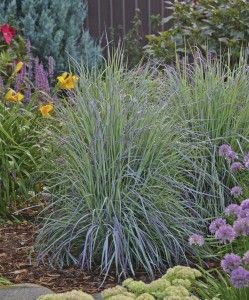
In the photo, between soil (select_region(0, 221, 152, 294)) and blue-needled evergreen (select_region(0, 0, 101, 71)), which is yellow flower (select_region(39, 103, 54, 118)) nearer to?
soil (select_region(0, 221, 152, 294))

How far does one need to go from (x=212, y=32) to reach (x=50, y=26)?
2540 mm

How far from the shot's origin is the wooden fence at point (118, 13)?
36.9ft

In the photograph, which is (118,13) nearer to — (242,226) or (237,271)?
(242,226)

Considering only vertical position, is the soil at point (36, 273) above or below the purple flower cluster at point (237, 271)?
below

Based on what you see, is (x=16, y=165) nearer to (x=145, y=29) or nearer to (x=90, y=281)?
→ (x=90, y=281)

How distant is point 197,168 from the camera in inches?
191

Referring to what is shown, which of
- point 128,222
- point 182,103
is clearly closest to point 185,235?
point 128,222

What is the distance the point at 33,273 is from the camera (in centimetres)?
454

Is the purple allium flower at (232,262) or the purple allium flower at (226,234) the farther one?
the purple allium flower at (226,234)

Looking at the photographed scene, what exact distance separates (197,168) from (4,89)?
2219 millimetres

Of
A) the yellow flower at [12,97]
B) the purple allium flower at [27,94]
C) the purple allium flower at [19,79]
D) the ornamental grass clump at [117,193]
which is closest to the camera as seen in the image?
Answer: the ornamental grass clump at [117,193]

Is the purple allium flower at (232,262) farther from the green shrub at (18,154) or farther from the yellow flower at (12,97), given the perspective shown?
the yellow flower at (12,97)

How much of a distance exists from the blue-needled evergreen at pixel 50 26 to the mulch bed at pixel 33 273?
4496 mm

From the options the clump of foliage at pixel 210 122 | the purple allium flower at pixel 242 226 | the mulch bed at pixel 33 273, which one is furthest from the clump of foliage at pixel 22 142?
the purple allium flower at pixel 242 226
